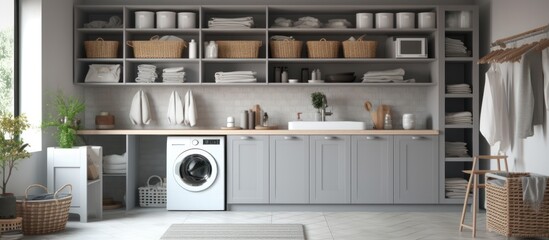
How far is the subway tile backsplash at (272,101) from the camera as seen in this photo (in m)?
8.20

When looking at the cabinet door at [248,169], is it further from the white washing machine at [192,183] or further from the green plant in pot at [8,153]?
the green plant in pot at [8,153]

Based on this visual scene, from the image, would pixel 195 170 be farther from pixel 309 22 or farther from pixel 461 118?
pixel 461 118

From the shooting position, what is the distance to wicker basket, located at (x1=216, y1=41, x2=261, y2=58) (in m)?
7.80

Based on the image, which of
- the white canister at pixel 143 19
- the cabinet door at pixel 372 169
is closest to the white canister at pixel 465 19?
the cabinet door at pixel 372 169

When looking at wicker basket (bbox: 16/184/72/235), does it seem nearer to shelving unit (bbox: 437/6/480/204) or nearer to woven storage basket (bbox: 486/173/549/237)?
woven storage basket (bbox: 486/173/549/237)

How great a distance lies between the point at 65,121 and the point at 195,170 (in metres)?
1.47

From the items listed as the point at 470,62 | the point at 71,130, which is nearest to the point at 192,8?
the point at 71,130

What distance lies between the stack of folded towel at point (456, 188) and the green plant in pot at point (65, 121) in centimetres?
401

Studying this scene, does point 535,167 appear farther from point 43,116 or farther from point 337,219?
point 43,116

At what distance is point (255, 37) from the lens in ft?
26.9

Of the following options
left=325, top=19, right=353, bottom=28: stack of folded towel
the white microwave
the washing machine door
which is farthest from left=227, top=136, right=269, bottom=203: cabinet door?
the white microwave

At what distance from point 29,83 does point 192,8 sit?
197 cm

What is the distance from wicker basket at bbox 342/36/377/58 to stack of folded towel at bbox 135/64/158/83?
7.13ft

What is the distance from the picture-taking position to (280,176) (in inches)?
299
